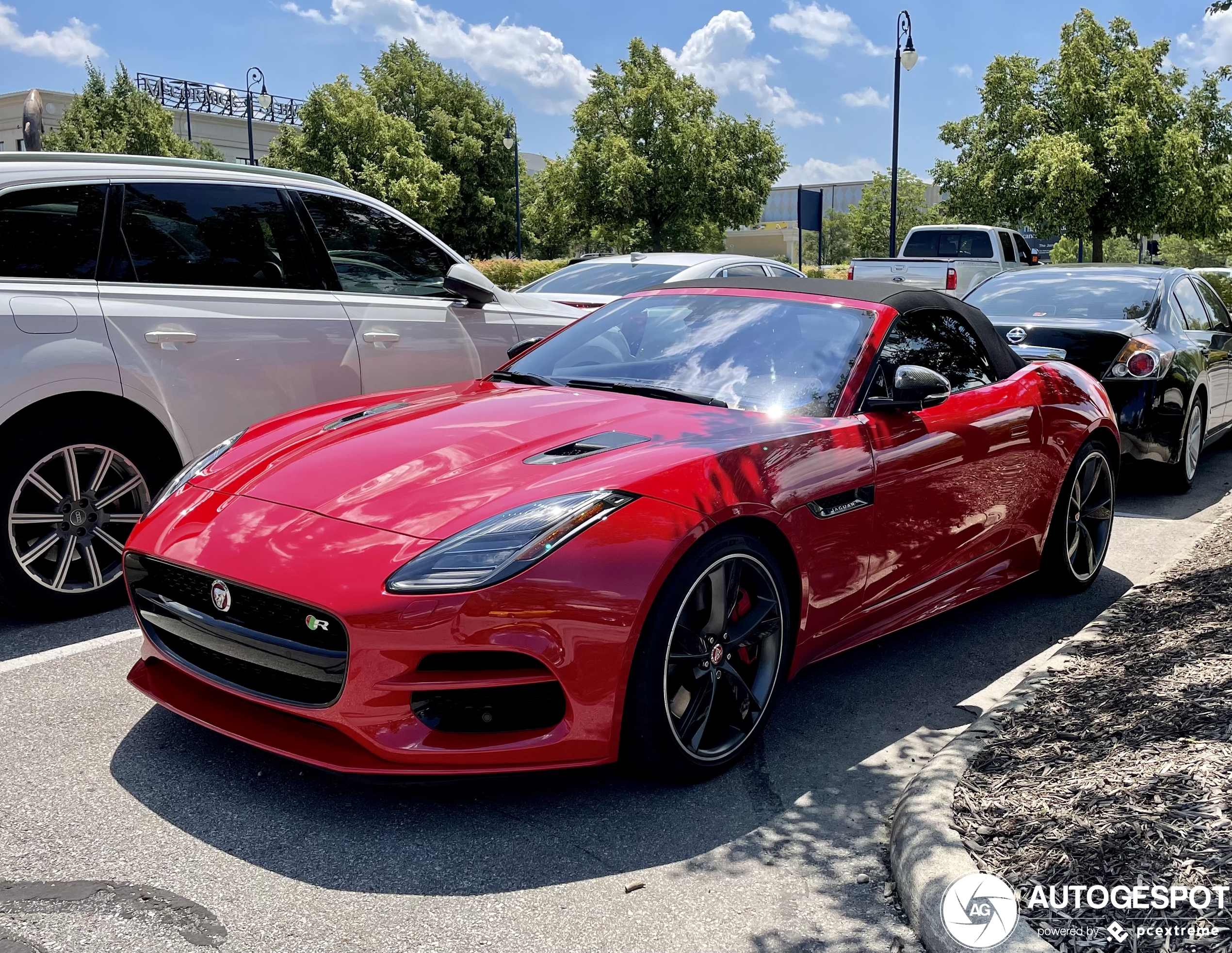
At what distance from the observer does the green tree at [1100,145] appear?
85.9 feet

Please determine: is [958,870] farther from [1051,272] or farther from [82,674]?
[1051,272]

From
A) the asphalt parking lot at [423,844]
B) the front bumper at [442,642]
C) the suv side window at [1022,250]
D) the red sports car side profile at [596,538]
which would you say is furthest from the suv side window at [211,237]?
the suv side window at [1022,250]

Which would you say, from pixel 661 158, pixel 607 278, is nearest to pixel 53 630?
pixel 607 278

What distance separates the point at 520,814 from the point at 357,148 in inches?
1752

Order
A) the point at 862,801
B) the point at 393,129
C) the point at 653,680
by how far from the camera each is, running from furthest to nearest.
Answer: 1. the point at 393,129
2. the point at 862,801
3. the point at 653,680

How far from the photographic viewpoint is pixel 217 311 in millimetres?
5238

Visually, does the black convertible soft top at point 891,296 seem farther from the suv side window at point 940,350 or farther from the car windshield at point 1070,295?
the car windshield at point 1070,295

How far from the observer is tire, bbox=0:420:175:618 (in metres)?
4.60

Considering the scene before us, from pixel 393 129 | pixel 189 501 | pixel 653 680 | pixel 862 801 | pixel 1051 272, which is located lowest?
pixel 862 801

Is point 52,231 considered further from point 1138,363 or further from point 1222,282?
point 1222,282

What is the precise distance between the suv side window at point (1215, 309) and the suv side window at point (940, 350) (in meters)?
5.24

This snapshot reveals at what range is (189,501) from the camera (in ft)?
11.8

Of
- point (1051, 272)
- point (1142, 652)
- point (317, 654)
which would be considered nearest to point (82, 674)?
point (317, 654)

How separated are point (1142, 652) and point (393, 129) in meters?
44.6
